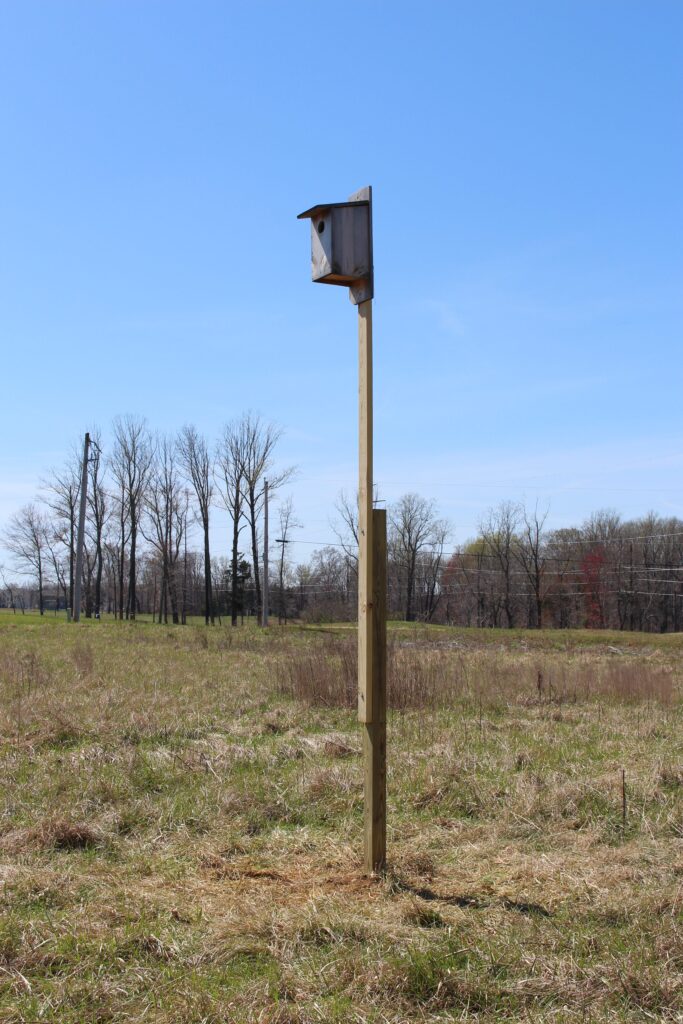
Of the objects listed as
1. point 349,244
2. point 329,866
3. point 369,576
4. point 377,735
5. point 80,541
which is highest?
point 349,244

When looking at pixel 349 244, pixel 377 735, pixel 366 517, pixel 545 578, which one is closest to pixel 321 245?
pixel 349 244

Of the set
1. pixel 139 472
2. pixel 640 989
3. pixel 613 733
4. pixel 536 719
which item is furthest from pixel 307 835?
pixel 139 472

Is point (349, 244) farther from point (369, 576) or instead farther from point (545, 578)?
point (545, 578)

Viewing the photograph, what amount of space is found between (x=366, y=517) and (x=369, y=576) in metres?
0.31

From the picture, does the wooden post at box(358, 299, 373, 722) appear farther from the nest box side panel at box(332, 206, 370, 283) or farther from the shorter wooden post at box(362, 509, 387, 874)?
the nest box side panel at box(332, 206, 370, 283)

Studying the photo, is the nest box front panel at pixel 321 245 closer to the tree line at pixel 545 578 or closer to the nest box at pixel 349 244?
the nest box at pixel 349 244

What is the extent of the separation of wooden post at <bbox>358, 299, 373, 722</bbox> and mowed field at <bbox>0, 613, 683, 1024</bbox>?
3.29 ft

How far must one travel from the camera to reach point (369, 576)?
4453 millimetres

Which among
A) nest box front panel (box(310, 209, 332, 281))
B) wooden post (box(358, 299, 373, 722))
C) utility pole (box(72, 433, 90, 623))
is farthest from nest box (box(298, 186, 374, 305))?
utility pole (box(72, 433, 90, 623))

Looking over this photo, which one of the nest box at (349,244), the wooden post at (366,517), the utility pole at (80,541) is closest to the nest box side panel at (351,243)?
the nest box at (349,244)

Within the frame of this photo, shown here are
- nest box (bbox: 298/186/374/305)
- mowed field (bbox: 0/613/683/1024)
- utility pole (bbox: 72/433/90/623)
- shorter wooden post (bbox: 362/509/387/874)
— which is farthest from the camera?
utility pole (bbox: 72/433/90/623)

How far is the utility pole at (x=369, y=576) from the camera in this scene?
444 centimetres

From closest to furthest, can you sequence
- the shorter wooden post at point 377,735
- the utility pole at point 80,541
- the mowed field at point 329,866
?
the mowed field at point 329,866 → the shorter wooden post at point 377,735 → the utility pole at point 80,541

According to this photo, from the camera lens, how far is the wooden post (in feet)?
14.6
